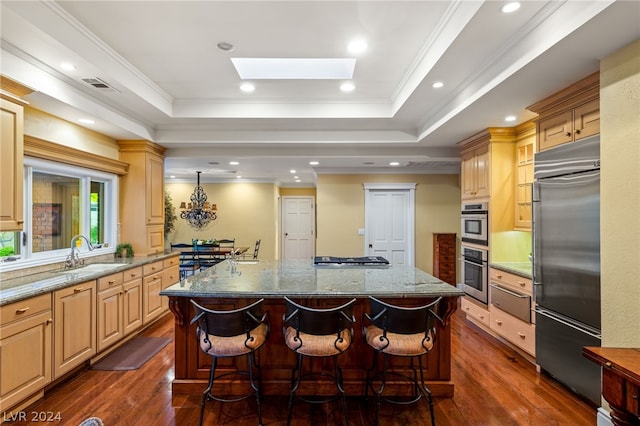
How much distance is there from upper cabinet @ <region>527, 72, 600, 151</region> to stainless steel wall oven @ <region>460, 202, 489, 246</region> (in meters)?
1.10

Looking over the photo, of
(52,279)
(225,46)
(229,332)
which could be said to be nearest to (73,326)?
(52,279)

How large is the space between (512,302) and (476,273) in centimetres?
75

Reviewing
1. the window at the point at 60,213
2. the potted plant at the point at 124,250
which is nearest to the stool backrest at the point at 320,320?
the window at the point at 60,213

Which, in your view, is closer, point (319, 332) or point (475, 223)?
point (319, 332)

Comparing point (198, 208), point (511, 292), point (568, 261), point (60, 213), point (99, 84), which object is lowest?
point (511, 292)

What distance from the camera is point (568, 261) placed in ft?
8.16

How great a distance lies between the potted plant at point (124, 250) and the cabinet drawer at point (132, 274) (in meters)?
→ 0.56

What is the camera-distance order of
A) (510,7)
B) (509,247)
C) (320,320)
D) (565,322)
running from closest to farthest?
(510,7) < (320,320) < (565,322) < (509,247)

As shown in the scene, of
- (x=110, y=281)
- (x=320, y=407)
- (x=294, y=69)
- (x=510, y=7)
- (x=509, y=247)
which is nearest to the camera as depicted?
(x=510, y=7)

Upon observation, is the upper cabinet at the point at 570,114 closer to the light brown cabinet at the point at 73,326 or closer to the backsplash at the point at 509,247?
the backsplash at the point at 509,247

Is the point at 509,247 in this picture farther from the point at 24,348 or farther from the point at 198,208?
the point at 198,208

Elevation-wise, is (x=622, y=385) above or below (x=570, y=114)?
below

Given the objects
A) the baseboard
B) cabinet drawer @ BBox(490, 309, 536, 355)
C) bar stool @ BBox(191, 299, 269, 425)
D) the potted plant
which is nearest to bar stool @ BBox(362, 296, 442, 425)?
bar stool @ BBox(191, 299, 269, 425)

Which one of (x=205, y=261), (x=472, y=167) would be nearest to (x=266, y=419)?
(x=472, y=167)
